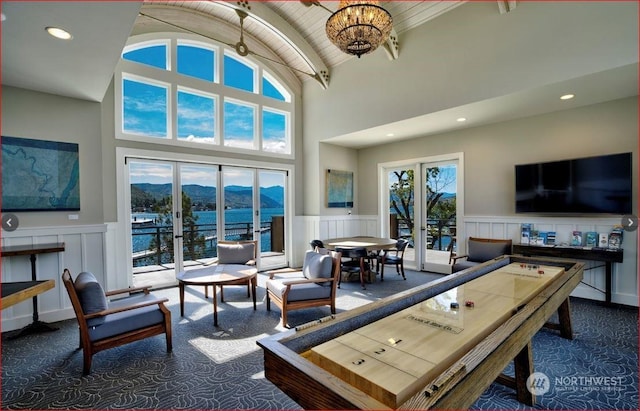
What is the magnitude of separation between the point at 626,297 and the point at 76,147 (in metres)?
7.66

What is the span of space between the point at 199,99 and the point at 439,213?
5.27m

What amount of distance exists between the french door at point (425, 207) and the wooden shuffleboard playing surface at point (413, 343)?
405 cm

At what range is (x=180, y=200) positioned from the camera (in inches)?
205

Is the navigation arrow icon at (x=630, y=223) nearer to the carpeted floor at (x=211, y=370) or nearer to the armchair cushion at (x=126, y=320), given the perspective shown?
the carpeted floor at (x=211, y=370)

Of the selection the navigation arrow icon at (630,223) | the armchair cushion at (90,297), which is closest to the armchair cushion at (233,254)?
the armchair cushion at (90,297)

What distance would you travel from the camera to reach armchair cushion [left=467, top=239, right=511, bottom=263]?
464cm

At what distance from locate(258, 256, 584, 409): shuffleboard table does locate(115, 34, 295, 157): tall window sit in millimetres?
4831

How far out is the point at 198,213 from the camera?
5.42 m

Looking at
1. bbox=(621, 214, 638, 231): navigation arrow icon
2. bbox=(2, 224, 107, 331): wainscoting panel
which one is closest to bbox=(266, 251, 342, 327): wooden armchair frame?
bbox=(2, 224, 107, 331): wainscoting panel

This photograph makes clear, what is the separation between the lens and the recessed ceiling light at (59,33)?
2293 mm

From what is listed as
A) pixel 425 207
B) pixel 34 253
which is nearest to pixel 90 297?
pixel 34 253

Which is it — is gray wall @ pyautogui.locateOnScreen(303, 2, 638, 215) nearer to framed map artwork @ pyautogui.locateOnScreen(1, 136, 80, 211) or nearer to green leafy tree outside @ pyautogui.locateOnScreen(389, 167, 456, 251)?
green leafy tree outside @ pyautogui.locateOnScreen(389, 167, 456, 251)

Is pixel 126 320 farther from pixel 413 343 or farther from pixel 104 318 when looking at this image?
pixel 413 343

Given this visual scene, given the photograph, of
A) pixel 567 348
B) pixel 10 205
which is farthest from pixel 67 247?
pixel 567 348
